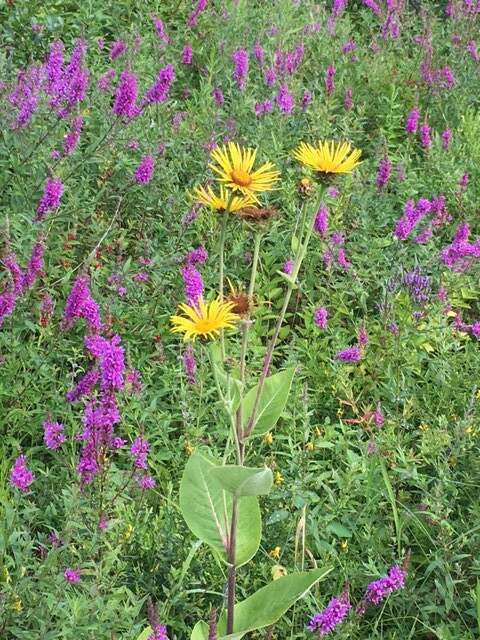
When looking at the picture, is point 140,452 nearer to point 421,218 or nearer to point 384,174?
point 421,218

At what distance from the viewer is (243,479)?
1.84 meters

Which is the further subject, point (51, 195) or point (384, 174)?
point (384, 174)

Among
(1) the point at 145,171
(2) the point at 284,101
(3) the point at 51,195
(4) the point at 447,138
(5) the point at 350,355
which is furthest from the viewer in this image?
(4) the point at 447,138

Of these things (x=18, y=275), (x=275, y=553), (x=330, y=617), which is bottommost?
(x=275, y=553)

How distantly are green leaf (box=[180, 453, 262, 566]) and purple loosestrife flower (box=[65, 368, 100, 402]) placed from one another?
579mm

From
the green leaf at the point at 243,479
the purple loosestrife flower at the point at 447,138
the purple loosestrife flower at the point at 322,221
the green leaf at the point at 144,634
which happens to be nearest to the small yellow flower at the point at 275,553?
the green leaf at the point at 144,634

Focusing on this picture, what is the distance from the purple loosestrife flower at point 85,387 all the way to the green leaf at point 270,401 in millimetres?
620

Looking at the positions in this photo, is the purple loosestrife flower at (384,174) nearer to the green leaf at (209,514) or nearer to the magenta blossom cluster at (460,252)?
the magenta blossom cluster at (460,252)

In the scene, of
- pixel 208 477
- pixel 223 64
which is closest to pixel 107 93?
pixel 223 64

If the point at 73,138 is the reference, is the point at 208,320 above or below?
above

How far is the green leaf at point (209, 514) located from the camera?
2.08 meters

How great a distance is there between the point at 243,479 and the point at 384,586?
0.81m

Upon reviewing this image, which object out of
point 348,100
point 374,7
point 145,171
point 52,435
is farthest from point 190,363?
point 374,7

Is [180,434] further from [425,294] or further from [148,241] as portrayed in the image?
[425,294]
